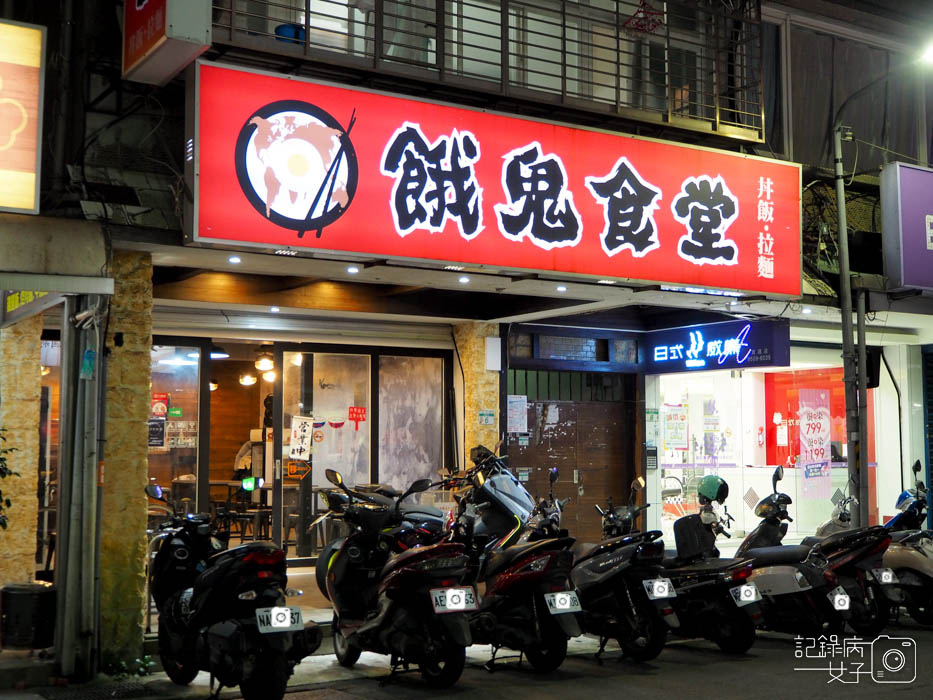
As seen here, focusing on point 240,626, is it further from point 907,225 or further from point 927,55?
point 907,225

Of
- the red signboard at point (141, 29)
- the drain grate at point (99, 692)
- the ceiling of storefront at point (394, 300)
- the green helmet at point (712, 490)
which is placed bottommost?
the drain grate at point (99, 692)

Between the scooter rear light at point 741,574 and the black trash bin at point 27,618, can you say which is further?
the scooter rear light at point 741,574

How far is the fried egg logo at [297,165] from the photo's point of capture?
9.14 metres

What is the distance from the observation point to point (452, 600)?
8.23m

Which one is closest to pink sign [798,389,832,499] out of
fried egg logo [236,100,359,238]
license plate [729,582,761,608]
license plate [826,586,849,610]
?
license plate [826,586,849,610]

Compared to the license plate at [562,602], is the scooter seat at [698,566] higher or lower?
higher

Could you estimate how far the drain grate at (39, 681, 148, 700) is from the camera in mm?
8219

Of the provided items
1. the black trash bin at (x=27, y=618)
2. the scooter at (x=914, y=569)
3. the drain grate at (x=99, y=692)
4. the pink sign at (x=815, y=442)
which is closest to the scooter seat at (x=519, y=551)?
the drain grate at (x=99, y=692)

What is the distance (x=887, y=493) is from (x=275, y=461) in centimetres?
1109

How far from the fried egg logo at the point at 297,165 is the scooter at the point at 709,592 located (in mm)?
4702

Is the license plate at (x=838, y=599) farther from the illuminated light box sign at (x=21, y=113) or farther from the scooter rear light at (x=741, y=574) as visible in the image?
the illuminated light box sign at (x=21, y=113)

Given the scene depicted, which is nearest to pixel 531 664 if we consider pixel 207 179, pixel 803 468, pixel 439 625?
pixel 439 625

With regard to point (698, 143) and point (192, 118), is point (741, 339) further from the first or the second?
point (192, 118)

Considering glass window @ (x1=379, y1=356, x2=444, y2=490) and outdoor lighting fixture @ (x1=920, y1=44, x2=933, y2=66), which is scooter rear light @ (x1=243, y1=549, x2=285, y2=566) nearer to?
glass window @ (x1=379, y1=356, x2=444, y2=490)
